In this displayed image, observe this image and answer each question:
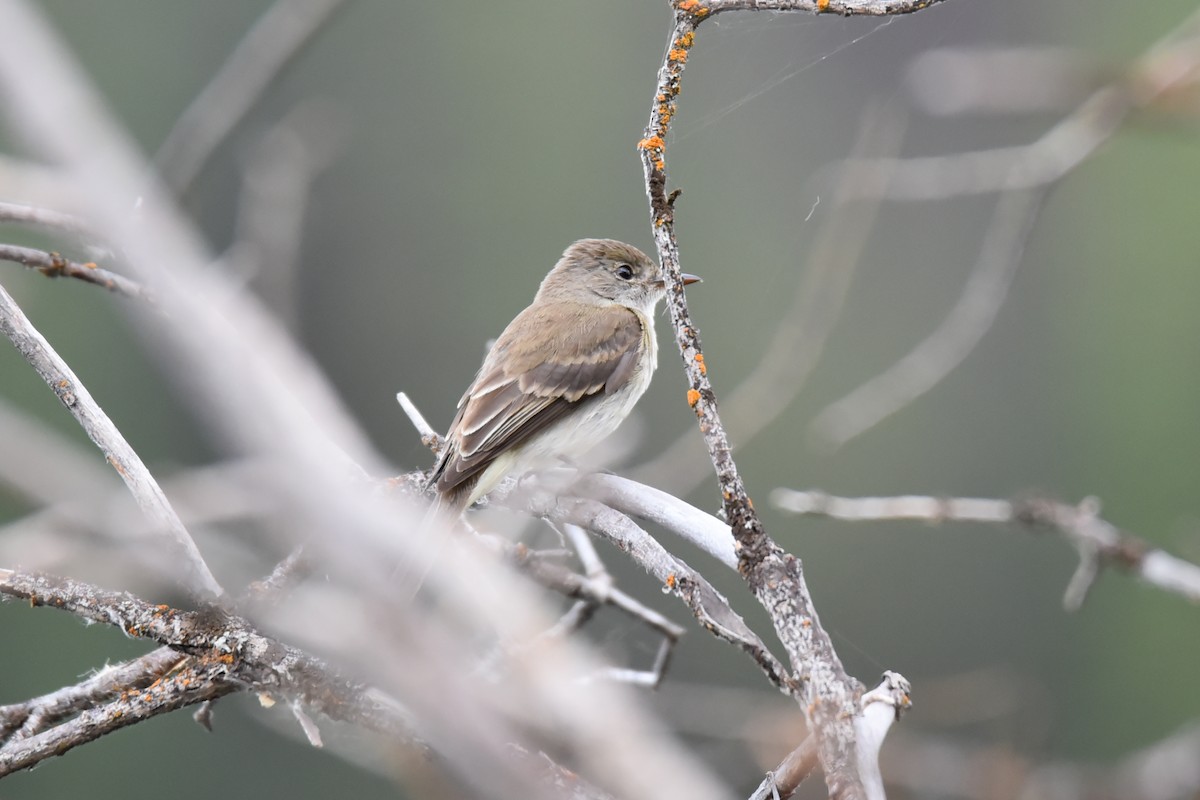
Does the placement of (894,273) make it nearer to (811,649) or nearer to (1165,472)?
(1165,472)

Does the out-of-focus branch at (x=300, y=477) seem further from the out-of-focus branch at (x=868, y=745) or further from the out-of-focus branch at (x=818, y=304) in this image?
the out-of-focus branch at (x=818, y=304)

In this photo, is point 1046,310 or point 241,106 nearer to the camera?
point 241,106

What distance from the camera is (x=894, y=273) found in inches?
1212

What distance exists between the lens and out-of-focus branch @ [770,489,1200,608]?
248 centimetres

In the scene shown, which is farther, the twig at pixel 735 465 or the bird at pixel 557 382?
the bird at pixel 557 382

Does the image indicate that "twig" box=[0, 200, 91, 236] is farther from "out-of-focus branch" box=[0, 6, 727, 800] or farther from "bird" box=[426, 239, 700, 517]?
"out-of-focus branch" box=[0, 6, 727, 800]

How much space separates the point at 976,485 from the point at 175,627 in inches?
1164

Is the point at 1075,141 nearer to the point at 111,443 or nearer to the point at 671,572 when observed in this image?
the point at 671,572

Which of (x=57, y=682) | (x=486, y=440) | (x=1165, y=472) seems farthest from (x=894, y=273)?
(x=486, y=440)

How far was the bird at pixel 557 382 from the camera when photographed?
12.9 feet

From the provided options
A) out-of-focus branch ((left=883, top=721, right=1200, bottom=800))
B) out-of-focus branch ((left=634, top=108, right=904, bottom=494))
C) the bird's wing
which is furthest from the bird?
out-of-focus branch ((left=883, top=721, right=1200, bottom=800))

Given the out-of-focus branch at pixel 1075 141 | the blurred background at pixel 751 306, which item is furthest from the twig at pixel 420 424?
the blurred background at pixel 751 306

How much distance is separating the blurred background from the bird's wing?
15436mm

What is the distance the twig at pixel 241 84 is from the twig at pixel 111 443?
2.83 ft
